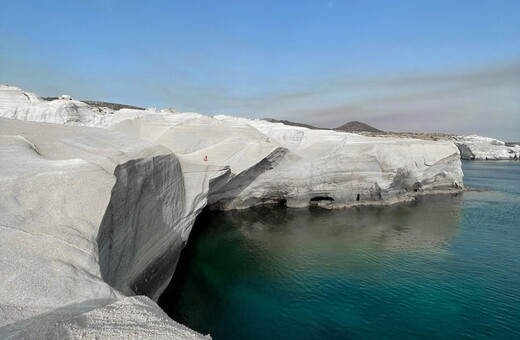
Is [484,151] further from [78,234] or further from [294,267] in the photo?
[78,234]

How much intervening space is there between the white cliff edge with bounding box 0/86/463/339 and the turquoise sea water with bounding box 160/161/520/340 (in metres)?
2.78

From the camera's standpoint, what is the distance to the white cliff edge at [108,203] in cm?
448

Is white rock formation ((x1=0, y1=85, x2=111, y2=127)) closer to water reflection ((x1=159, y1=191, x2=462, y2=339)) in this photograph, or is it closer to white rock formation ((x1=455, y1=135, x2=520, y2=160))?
water reflection ((x1=159, y1=191, x2=462, y2=339))

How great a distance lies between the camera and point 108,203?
276 inches

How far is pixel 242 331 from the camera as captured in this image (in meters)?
11.3

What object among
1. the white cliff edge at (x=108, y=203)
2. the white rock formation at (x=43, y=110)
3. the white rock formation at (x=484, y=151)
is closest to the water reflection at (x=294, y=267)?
the white cliff edge at (x=108, y=203)

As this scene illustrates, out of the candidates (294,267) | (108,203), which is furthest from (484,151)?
(108,203)

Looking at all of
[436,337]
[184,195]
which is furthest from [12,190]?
[436,337]

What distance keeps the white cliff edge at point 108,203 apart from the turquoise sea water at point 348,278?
9.11 ft

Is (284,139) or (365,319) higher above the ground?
(284,139)

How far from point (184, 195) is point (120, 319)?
1199 cm

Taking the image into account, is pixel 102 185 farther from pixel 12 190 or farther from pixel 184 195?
pixel 184 195

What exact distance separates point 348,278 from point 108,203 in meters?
12.1

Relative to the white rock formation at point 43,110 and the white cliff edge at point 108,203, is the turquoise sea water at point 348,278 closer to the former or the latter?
the white cliff edge at point 108,203
